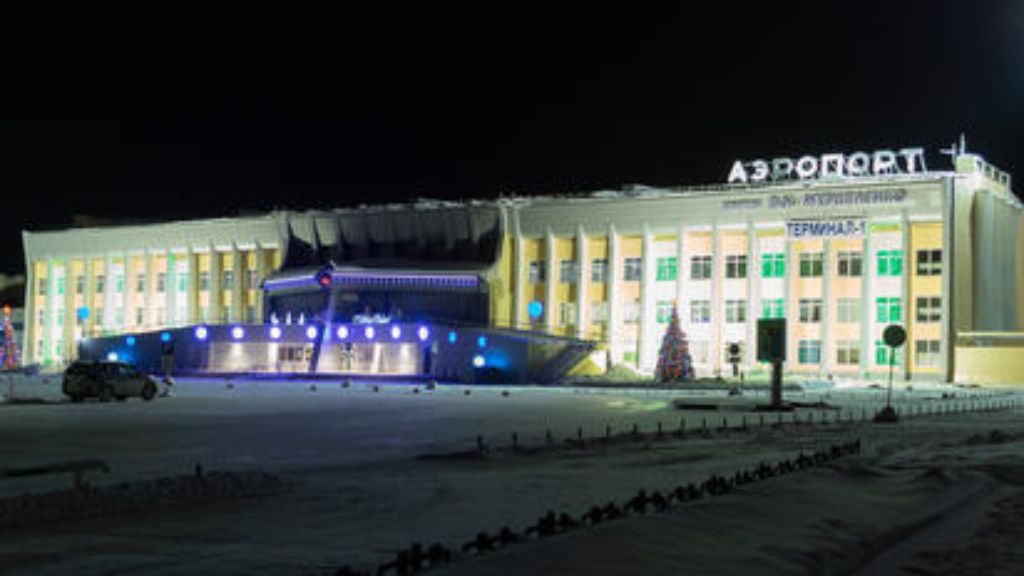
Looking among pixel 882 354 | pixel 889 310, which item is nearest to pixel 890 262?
pixel 889 310

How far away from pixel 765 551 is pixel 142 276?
11428 cm

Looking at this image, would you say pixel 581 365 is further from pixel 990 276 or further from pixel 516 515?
pixel 516 515

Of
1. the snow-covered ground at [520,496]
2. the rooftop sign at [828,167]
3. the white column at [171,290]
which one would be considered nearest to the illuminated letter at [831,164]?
the rooftop sign at [828,167]

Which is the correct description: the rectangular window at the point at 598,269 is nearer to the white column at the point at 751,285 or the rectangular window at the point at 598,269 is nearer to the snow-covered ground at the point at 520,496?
the white column at the point at 751,285

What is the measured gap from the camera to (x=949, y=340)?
3108 inches

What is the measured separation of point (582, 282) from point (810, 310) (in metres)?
18.7

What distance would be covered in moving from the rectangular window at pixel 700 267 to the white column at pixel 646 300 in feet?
10.7

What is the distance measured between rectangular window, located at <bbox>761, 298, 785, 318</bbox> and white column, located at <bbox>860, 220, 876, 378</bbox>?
6128mm

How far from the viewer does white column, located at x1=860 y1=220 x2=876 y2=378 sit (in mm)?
81500

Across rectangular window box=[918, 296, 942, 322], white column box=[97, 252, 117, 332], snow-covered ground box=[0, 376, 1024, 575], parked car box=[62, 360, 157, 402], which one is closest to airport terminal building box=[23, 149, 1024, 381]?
rectangular window box=[918, 296, 942, 322]

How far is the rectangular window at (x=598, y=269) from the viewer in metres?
96.3

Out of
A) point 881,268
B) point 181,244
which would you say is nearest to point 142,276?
point 181,244

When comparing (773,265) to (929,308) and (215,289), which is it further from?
(215,289)

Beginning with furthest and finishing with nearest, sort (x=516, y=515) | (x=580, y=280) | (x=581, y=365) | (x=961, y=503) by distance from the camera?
(x=580, y=280)
(x=581, y=365)
(x=961, y=503)
(x=516, y=515)
